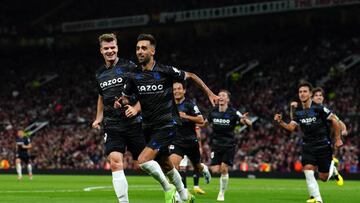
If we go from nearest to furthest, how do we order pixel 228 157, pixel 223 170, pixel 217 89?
1. pixel 223 170
2. pixel 228 157
3. pixel 217 89

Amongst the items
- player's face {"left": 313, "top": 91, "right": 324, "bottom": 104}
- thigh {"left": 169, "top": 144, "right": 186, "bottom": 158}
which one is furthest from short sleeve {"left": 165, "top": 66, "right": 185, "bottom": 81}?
player's face {"left": 313, "top": 91, "right": 324, "bottom": 104}

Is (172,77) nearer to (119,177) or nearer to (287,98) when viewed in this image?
(119,177)

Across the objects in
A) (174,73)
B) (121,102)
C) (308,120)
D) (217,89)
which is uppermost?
(217,89)

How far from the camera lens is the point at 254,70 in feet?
185

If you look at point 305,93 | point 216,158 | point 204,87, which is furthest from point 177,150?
point 204,87

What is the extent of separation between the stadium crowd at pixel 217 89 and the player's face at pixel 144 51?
25407 mm

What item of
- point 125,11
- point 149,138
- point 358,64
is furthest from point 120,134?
point 125,11

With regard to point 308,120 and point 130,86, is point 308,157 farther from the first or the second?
point 130,86

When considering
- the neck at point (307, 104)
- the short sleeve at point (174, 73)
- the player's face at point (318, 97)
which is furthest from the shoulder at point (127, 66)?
the player's face at point (318, 97)

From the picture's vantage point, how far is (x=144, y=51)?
41.1 ft

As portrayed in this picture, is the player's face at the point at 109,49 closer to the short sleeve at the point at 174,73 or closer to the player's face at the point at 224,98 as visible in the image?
the short sleeve at the point at 174,73

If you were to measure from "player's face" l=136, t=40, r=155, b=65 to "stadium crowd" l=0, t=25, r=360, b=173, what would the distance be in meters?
25.4

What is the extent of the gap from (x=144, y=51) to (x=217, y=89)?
41.0m

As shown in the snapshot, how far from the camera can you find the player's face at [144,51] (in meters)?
12.5
